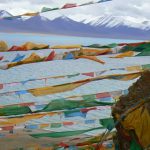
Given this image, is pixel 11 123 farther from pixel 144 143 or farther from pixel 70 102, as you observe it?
pixel 144 143

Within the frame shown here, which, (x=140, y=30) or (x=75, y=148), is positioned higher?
(x=140, y=30)

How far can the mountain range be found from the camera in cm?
752

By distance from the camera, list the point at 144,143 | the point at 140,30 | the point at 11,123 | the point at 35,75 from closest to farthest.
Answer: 1. the point at 144,143
2. the point at 11,123
3. the point at 140,30
4. the point at 35,75

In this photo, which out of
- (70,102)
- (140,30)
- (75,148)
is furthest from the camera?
(140,30)

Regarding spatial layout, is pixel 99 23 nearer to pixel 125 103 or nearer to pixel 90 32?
pixel 90 32

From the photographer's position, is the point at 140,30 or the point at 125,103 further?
the point at 140,30

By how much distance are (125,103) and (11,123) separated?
2.81 metres

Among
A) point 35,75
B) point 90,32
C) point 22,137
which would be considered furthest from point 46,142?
point 35,75

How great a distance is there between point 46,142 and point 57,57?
2.51 metres

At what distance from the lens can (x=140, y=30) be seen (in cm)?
749

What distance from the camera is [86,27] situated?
7824 millimetres

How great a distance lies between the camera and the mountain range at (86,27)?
24.7ft

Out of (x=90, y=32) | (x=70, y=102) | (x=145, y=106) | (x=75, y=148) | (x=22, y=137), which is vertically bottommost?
(x=22, y=137)

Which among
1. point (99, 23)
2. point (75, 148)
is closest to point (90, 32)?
point (99, 23)
